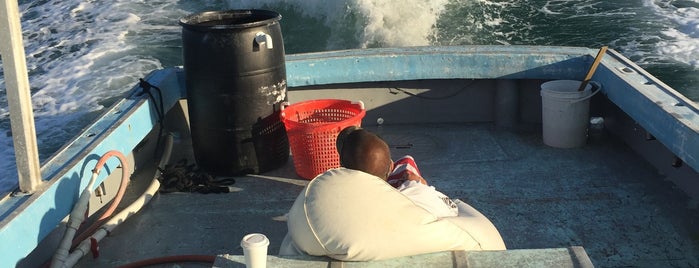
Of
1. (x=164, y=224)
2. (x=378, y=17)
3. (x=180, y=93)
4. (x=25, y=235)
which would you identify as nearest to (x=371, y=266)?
(x=25, y=235)

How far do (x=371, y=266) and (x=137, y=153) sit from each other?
2.93 metres

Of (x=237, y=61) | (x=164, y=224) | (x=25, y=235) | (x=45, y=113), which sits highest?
(x=237, y=61)

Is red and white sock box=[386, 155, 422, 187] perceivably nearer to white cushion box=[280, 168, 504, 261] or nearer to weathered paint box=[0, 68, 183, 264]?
white cushion box=[280, 168, 504, 261]

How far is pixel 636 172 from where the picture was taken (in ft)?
16.4

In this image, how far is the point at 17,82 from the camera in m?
3.29

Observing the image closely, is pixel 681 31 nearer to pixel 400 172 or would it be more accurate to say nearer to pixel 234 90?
pixel 234 90

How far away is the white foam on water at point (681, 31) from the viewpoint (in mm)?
15508

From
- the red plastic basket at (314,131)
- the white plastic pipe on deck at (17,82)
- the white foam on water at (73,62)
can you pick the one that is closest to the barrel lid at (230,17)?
the red plastic basket at (314,131)

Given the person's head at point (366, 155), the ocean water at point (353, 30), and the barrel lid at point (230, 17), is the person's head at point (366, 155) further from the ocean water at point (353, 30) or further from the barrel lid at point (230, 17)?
the ocean water at point (353, 30)

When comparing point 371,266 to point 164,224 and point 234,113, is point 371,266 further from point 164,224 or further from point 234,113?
point 234,113

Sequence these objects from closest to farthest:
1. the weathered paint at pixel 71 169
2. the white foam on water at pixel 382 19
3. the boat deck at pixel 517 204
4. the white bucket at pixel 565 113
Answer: the weathered paint at pixel 71 169 < the boat deck at pixel 517 204 < the white bucket at pixel 565 113 < the white foam on water at pixel 382 19

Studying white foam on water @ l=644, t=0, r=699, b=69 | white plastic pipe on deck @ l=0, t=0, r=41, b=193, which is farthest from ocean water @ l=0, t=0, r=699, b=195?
white plastic pipe on deck @ l=0, t=0, r=41, b=193

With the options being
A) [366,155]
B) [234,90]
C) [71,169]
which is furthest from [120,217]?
[366,155]

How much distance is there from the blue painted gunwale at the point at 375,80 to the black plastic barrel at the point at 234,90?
0.38 metres
